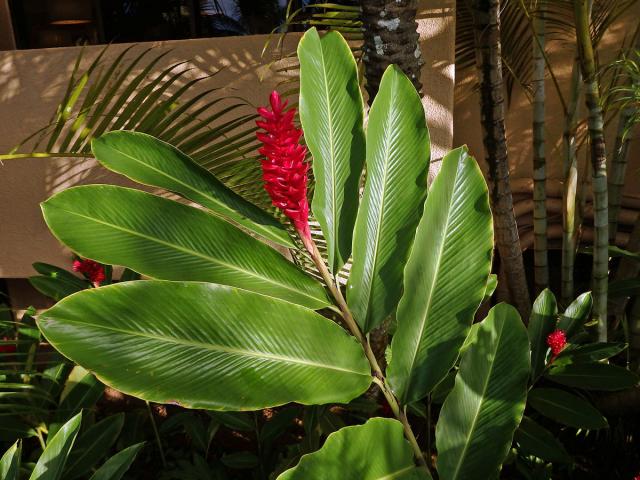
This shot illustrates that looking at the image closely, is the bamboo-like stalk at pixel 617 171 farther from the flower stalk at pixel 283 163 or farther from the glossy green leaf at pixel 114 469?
the glossy green leaf at pixel 114 469

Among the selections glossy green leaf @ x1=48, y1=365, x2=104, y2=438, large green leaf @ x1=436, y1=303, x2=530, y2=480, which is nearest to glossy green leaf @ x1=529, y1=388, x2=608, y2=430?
large green leaf @ x1=436, y1=303, x2=530, y2=480

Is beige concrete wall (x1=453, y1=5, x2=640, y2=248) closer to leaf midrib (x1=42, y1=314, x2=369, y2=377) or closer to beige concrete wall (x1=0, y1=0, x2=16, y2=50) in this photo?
leaf midrib (x1=42, y1=314, x2=369, y2=377)

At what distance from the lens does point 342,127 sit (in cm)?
96

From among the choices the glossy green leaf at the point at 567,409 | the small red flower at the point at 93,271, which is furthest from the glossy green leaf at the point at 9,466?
the glossy green leaf at the point at 567,409

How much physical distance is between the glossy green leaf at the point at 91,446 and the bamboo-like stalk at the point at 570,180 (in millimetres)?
1730

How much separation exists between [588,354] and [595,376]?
73 mm

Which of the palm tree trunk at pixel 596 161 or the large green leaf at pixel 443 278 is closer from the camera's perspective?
the large green leaf at pixel 443 278

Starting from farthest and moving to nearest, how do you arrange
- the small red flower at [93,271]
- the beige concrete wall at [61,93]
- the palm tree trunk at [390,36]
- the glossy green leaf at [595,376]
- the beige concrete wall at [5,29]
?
the beige concrete wall at [5,29] → the beige concrete wall at [61,93] → the small red flower at [93,271] → the glossy green leaf at [595,376] → the palm tree trunk at [390,36]

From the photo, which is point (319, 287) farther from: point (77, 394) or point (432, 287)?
point (77, 394)

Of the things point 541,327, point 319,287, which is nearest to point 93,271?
point 319,287

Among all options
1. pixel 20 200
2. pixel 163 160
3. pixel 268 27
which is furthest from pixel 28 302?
pixel 163 160

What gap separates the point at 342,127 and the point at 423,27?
5.61ft

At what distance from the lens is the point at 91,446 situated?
1664 millimetres

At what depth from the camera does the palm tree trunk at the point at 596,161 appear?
1.60 meters
